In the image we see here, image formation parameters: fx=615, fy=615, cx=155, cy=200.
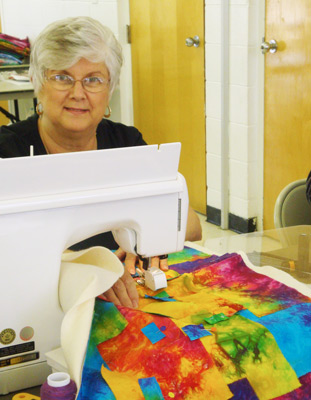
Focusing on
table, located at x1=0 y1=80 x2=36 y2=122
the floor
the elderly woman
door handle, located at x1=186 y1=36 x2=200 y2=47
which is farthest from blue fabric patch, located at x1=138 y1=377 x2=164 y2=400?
table, located at x1=0 y1=80 x2=36 y2=122

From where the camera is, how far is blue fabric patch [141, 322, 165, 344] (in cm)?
109

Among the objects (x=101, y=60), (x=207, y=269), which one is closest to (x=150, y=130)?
(x=101, y=60)

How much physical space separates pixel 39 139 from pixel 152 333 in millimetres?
995

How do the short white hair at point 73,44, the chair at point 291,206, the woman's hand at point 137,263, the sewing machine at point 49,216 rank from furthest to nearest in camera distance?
1. the chair at point 291,206
2. the short white hair at point 73,44
3. the woman's hand at point 137,263
4. the sewing machine at point 49,216

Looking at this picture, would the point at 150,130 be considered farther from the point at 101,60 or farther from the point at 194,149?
the point at 101,60

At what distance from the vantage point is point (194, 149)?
4008mm

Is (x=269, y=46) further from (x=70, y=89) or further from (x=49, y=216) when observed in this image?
(x=49, y=216)

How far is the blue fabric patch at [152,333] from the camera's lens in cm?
109

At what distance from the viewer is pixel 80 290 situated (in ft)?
3.72

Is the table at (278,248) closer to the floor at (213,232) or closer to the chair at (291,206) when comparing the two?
the chair at (291,206)

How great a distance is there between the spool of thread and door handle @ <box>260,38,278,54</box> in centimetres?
258

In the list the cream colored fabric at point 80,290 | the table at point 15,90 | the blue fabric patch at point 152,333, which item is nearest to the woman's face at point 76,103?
the cream colored fabric at point 80,290

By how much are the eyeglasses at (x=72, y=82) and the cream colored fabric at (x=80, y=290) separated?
2.24 ft

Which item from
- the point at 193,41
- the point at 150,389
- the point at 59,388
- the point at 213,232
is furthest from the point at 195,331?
the point at 193,41
